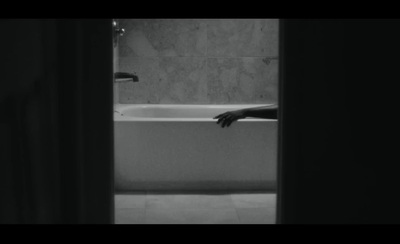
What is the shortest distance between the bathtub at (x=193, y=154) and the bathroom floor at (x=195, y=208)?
0.09 meters

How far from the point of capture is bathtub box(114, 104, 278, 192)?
9.92ft

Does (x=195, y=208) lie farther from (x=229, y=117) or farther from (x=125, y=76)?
(x=125, y=76)

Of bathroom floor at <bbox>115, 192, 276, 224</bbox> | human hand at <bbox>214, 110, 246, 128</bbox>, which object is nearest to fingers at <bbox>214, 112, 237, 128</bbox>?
human hand at <bbox>214, 110, 246, 128</bbox>

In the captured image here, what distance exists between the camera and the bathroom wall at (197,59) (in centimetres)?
393

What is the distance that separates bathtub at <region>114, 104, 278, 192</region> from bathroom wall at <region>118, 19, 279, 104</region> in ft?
3.10

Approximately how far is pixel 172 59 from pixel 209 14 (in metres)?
3.48
